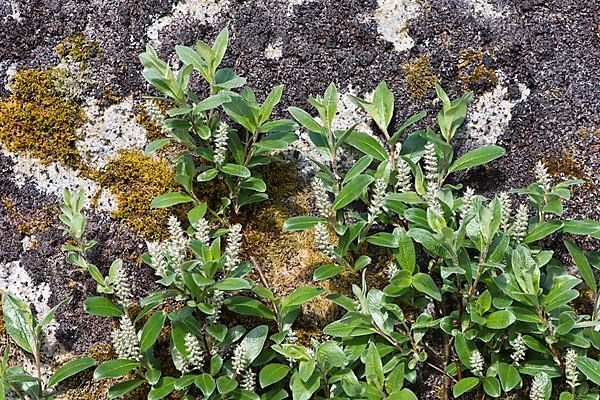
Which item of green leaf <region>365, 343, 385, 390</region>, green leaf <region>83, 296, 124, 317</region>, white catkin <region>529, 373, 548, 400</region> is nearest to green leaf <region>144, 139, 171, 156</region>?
green leaf <region>83, 296, 124, 317</region>

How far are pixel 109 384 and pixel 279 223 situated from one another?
85 centimetres

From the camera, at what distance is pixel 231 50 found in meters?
3.10

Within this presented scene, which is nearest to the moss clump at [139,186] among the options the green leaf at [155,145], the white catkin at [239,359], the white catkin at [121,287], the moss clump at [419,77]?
the green leaf at [155,145]

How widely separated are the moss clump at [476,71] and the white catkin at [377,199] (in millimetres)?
618

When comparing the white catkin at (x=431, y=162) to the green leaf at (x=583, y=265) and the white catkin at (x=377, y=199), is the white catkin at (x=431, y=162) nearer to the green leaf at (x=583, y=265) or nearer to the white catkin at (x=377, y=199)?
the white catkin at (x=377, y=199)

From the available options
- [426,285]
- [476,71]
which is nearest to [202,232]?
[426,285]

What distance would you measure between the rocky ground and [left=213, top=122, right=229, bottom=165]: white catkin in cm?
28

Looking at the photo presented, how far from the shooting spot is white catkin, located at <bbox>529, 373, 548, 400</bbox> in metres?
2.54

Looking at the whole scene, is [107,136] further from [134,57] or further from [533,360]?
[533,360]

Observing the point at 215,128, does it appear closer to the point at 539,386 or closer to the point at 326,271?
the point at 326,271

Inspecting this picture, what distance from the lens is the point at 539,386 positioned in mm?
2543

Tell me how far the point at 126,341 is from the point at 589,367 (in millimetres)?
1545

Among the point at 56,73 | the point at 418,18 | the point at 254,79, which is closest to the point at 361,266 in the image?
the point at 254,79

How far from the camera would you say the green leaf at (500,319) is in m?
2.57
